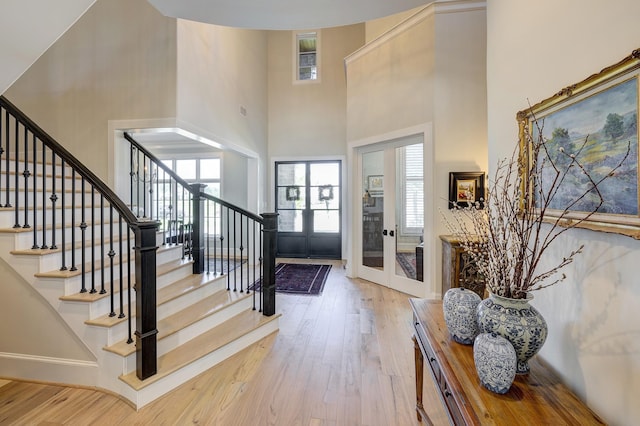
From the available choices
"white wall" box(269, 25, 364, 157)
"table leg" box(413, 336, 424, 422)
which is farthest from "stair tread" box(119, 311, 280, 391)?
"white wall" box(269, 25, 364, 157)

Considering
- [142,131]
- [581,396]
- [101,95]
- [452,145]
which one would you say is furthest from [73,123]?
[581,396]

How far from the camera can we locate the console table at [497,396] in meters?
0.90

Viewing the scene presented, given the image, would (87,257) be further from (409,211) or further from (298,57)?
(298,57)

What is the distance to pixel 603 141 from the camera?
968 mm

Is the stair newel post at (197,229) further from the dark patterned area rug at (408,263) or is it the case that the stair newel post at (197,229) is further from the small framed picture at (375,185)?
the dark patterned area rug at (408,263)

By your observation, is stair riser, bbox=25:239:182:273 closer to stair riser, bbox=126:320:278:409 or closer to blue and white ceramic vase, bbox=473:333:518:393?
stair riser, bbox=126:320:278:409

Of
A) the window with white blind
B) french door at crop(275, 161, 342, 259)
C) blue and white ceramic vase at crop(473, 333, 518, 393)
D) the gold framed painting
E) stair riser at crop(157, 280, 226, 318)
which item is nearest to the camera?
the gold framed painting

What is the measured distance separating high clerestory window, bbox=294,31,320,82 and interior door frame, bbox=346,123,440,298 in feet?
9.15

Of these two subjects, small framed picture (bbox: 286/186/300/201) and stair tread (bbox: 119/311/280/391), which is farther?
small framed picture (bbox: 286/186/300/201)

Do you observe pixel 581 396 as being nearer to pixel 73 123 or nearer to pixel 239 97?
pixel 73 123

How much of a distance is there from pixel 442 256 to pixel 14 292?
14.1 ft

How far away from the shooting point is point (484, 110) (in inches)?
146

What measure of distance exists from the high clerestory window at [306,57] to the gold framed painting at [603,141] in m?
6.32

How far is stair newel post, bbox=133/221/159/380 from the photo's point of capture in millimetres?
1980
